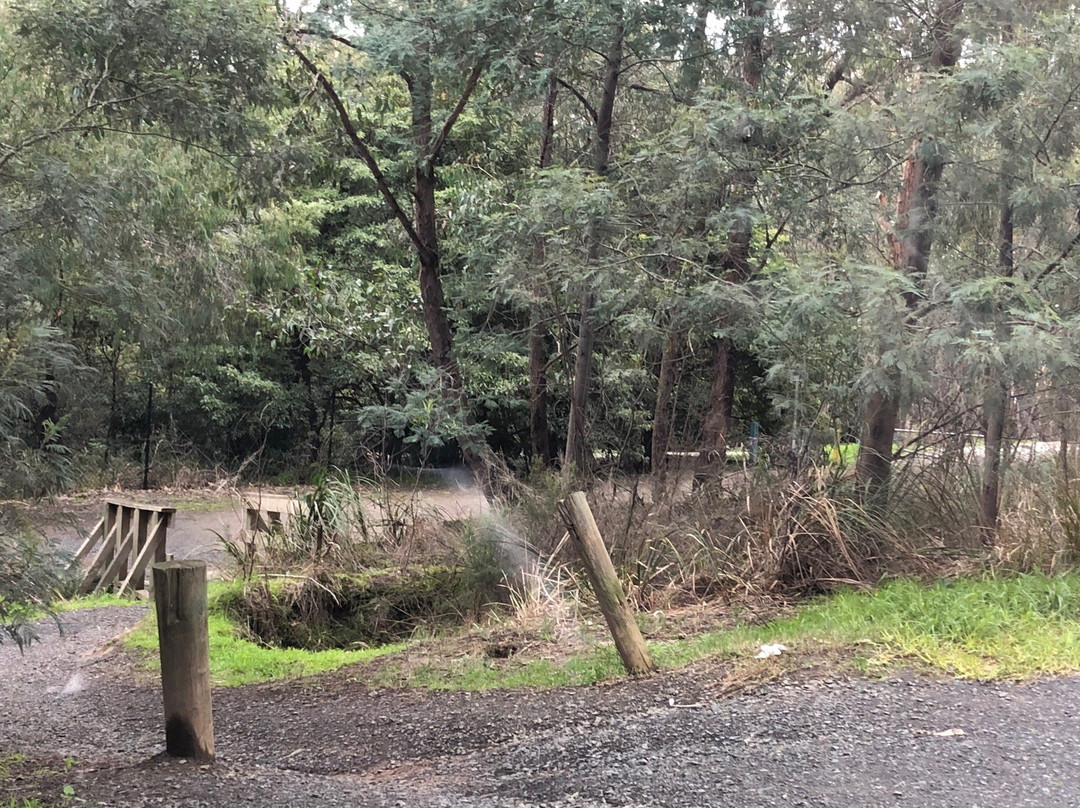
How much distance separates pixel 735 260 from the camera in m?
10.3

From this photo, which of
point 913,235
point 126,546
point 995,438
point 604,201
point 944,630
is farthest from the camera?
point 126,546

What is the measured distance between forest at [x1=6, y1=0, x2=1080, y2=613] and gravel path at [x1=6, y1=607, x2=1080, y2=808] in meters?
1.92

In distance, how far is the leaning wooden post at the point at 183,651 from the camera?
4.84 metres

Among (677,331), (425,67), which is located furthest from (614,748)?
(425,67)

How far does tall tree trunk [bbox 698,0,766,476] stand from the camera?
933 cm

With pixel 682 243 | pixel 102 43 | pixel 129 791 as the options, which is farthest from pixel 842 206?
pixel 129 791

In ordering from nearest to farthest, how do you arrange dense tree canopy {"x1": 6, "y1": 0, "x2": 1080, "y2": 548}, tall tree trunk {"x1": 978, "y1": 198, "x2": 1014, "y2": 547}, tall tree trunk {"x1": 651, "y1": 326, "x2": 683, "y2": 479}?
dense tree canopy {"x1": 6, "y1": 0, "x2": 1080, "y2": 548} < tall tree trunk {"x1": 978, "y1": 198, "x2": 1014, "y2": 547} < tall tree trunk {"x1": 651, "y1": 326, "x2": 683, "y2": 479}

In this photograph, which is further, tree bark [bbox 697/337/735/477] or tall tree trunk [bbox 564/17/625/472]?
tree bark [bbox 697/337/735/477]

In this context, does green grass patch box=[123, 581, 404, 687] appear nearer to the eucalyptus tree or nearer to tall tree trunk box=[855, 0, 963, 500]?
the eucalyptus tree

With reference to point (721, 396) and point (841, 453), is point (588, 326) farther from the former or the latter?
point (841, 453)

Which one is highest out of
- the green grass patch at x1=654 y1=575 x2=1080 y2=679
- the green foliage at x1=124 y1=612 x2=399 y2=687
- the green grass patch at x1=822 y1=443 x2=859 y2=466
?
the green grass patch at x1=822 y1=443 x2=859 y2=466

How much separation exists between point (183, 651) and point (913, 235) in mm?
6908

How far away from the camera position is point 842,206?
10023 millimetres

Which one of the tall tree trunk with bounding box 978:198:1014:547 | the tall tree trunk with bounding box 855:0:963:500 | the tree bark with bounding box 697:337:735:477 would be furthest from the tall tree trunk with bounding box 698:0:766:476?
the tall tree trunk with bounding box 978:198:1014:547
